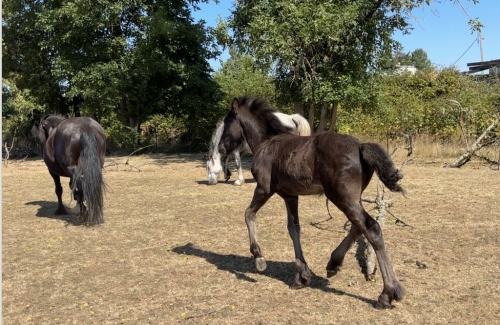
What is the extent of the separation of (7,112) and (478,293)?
27.7 meters

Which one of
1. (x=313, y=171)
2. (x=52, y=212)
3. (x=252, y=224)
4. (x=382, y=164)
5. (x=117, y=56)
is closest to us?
(x=382, y=164)

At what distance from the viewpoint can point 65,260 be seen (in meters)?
6.30

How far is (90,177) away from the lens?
7863 mm

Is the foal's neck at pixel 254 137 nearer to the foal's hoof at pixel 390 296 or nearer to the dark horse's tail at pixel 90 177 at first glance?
the foal's hoof at pixel 390 296

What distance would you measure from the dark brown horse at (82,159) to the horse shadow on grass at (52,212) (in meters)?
0.46

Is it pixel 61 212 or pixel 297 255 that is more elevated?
pixel 297 255

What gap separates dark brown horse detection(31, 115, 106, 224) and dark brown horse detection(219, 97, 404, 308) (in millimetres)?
3126

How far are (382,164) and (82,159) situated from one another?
5.62 metres

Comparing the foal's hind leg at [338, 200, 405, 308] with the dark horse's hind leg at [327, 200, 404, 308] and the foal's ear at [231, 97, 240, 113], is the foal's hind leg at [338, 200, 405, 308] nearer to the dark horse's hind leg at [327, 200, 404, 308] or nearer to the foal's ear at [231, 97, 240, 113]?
the dark horse's hind leg at [327, 200, 404, 308]

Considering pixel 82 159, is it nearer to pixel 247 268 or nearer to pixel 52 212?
pixel 52 212

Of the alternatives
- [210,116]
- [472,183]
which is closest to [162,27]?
[210,116]

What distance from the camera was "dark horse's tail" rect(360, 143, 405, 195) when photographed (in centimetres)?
411

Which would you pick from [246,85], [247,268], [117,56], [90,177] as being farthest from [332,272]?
[246,85]

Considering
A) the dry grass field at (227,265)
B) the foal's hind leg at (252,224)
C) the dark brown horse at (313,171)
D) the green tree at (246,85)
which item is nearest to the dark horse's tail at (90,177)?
the dry grass field at (227,265)
